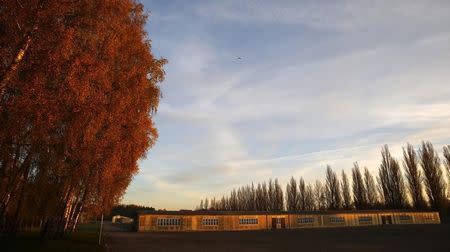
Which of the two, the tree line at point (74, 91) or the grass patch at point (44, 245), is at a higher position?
the tree line at point (74, 91)

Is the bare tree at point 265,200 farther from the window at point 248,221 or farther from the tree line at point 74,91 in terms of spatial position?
the tree line at point 74,91

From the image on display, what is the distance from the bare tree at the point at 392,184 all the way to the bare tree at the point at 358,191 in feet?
14.6

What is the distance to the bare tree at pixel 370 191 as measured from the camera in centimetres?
6425

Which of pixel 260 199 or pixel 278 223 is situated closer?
pixel 278 223

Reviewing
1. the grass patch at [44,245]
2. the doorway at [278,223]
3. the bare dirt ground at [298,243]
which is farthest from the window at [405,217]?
the grass patch at [44,245]

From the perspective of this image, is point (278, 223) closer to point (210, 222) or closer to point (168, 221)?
point (210, 222)

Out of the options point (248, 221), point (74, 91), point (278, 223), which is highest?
point (74, 91)

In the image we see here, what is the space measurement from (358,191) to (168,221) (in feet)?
137

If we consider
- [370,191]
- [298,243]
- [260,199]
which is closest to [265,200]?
[260,199]

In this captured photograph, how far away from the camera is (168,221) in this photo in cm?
4425

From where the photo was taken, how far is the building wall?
1735 inches

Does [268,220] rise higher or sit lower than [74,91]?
lower

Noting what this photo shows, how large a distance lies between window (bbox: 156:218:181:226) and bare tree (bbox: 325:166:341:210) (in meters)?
40.0

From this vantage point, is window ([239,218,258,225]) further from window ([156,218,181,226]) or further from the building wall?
window ([156,218,181,226])
